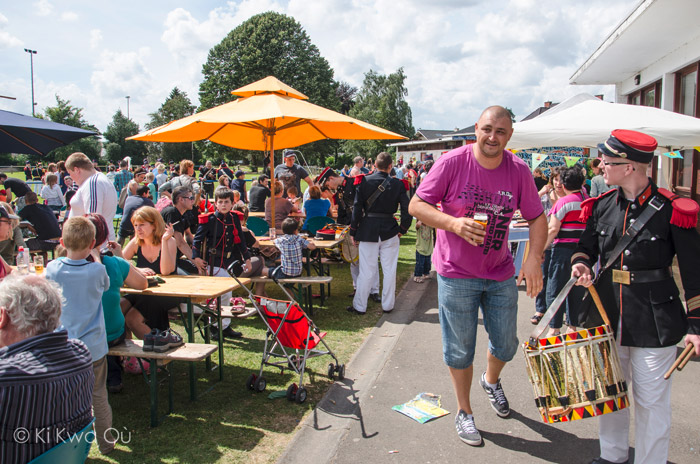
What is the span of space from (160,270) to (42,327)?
295 centimetres

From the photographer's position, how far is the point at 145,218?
15.9 feet

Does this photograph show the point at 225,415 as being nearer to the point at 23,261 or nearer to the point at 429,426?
the point at 429,426

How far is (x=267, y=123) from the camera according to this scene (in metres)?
7.71

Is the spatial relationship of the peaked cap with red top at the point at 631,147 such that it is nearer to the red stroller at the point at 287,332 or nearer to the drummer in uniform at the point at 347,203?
the red stroller at the point at 287,332

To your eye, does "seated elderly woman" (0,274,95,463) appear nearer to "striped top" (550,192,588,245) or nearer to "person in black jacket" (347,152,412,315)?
"person in black jacket" (347,152,412,315)

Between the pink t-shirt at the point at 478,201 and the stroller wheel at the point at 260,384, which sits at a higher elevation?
the pink t-shirt at the point at 478,201

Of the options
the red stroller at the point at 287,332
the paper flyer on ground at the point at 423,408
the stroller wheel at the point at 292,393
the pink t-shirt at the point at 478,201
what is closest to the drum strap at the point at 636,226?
the pink t-shirt at the point at 478,201

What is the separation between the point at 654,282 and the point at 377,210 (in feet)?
12.9

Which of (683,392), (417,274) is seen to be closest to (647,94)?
(417,274)

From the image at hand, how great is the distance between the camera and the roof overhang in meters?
7.49

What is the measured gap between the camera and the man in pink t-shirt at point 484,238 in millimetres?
3100

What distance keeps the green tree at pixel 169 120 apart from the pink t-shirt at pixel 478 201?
5629 centimetres

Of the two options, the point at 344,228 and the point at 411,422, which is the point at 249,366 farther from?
the point at 344,228

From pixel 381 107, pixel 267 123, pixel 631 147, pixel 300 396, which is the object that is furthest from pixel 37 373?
pixel 381 107
